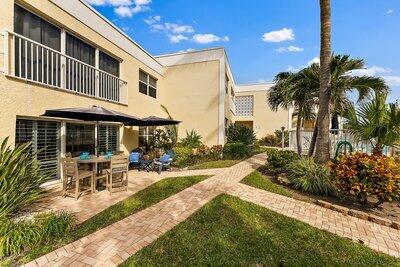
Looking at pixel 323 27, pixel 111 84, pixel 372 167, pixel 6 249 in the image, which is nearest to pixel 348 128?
pixel 372 167

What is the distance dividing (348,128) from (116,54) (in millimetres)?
11068

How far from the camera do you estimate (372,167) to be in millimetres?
6293

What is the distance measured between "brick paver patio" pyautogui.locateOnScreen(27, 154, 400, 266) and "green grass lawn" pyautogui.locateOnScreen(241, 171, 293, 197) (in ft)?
1.32

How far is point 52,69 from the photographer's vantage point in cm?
812

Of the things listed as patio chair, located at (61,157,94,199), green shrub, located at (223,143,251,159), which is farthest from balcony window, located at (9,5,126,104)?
green shrub, located at (223,143,251,159)

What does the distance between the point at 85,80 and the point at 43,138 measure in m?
3.06

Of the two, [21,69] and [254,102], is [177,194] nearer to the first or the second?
[21,69]

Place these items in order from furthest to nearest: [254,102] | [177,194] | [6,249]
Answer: [254,102]
[177,194]
[6,249]

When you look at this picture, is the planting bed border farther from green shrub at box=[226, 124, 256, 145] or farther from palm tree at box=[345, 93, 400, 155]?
green shrub at box=[226, 124, 256, 145]

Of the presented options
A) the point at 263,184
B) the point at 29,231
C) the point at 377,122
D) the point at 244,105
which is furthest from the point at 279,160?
the point at 244,105

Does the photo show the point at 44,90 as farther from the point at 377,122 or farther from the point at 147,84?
the point at 377,122

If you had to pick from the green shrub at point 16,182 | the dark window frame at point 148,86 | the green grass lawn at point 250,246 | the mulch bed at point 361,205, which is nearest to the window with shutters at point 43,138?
the green shrub at point 16,182

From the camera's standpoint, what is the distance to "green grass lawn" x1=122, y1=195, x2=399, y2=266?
4.11 m

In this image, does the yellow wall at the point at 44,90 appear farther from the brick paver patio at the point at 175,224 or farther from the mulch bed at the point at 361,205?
the mulch bed at the point at 361,205
